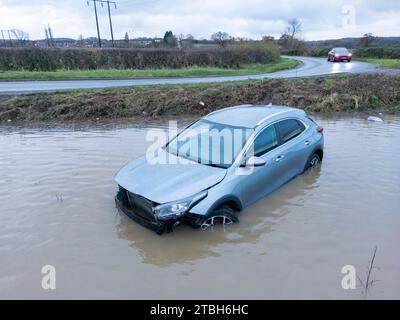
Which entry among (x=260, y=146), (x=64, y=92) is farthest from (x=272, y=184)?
(x=64, y=92)

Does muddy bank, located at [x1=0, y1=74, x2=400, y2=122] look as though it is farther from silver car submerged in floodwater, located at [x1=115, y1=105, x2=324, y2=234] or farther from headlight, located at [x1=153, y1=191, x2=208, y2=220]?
headlight, located at [x1=153, y1=191, x2=208, y2=220]

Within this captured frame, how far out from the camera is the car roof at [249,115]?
6.05 m

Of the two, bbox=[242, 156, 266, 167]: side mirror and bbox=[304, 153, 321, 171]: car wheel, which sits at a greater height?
bbox=[242, 156, 266, 167]: side mirror

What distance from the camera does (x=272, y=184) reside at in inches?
239

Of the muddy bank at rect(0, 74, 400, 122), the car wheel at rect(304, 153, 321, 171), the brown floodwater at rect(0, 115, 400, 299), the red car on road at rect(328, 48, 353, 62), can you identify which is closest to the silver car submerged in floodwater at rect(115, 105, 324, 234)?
the car wheel at rect(304, 153, 321, 171)

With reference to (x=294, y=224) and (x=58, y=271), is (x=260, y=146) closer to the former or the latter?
(x=294, y=224)

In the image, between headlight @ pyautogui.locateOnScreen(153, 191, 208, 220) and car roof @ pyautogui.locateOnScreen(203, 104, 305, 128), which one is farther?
car roof @ pyautogui.locateOnScreen(203, 104, 305, 128)

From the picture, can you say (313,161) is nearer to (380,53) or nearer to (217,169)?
(217,169)

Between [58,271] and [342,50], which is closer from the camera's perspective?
[58,271]

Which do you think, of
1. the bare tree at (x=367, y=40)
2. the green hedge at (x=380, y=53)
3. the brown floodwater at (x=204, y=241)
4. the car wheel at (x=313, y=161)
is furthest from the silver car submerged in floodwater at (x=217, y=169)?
the bare tree at (x=367, y=40)

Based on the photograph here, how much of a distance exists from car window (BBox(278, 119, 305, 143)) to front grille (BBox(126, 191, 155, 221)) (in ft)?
9.38

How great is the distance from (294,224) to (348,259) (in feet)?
3.45

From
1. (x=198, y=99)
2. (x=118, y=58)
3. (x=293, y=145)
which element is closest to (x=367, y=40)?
(x=118, y=58)

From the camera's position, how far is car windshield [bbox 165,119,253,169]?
17.8 ft
